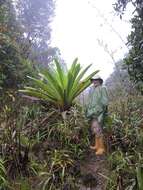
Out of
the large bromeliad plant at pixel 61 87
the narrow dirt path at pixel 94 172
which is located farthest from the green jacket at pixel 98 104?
the large bromeliad plant at pixel 61 87

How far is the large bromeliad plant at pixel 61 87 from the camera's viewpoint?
27.6 feet

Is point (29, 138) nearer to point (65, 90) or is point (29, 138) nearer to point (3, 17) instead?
point (65, 90)

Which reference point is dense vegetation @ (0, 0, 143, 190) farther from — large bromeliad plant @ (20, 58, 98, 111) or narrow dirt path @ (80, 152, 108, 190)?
narrow dirt path @ (80, 152, 108, 190)

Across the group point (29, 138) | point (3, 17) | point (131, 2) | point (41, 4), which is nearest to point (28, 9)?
point (41, 4)

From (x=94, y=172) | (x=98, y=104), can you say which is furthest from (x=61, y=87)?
(x=94, y=172)

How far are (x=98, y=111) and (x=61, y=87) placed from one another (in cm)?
123

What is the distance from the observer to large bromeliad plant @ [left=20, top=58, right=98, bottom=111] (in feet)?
27.6

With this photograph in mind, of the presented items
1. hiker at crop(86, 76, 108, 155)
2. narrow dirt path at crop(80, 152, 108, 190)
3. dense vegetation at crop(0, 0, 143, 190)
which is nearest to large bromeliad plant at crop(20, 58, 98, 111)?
dense vegetation at crop(0, 0, 143, 190)

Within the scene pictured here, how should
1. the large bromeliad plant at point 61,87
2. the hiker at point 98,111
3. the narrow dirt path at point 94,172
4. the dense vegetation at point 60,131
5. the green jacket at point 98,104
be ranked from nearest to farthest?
the dense vegetation at point 60,131
the narrow dirt path at point 94,172
the hiker at point 98,111
the green jacket at point 98,104
the large bromeliad plant at point 61,87

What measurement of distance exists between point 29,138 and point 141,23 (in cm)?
329

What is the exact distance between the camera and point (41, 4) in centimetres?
3105

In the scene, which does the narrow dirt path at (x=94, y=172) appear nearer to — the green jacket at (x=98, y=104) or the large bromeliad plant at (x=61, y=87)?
the green jacket at (x=98, y=104)

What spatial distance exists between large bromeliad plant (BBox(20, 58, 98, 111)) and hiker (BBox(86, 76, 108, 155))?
805 mm

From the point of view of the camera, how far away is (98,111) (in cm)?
762
